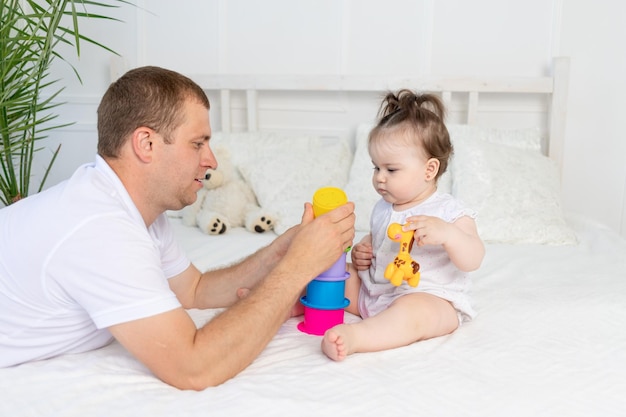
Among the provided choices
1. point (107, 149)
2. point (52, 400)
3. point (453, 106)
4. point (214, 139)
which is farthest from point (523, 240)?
point (52, 400)

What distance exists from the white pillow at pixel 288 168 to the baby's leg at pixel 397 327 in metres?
1.17

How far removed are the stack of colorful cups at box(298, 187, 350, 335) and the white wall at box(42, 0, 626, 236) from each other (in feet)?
5.91

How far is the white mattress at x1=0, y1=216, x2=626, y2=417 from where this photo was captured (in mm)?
1145

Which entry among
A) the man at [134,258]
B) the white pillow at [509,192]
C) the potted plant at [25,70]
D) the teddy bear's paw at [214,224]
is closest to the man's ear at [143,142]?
the man at [134,258]

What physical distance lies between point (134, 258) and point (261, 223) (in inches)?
58.3

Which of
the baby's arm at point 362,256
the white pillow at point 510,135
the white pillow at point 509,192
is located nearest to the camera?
the baby's arm at point 362,256

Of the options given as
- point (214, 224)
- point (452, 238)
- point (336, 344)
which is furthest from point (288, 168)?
point (336, 344)

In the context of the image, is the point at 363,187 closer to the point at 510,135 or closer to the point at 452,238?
the point at 510,135

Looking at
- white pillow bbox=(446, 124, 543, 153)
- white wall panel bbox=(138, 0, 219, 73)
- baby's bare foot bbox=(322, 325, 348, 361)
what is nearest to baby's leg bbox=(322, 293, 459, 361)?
baby's bare foot bbox=(322, 325, 348, 361)

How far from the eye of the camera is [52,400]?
1153 mm

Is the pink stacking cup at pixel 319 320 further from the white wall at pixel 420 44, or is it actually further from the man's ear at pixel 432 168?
the white wall at pixel 420 44

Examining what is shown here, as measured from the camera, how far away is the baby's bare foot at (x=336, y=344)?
1.33 m

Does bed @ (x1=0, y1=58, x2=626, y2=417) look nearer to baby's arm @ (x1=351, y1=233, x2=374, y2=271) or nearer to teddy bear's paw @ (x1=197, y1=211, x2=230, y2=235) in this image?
teddy bear's paw @ (x1=197, y1=211, x2=230, y2=235)

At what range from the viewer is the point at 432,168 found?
63.7 inches
